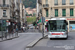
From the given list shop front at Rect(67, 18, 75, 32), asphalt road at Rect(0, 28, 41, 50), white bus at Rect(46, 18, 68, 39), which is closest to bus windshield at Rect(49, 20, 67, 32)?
white bus at Rect(46, 18, 68, 39)

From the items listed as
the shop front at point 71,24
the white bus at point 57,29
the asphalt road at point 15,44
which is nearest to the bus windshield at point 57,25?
the white bus at point 57,29

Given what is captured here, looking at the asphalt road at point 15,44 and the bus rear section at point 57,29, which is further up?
the bus rear section at point 57,29

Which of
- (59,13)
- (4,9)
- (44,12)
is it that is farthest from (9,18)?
(59,13)

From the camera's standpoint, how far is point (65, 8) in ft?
164

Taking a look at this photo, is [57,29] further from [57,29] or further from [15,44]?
[15,44]

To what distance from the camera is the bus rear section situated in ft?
64.3

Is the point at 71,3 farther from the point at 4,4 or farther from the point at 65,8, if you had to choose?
the point at 4,4

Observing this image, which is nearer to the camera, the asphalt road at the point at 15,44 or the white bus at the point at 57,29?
the asphalt road at the point at 15,44

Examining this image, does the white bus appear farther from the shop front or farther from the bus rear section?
the shop front

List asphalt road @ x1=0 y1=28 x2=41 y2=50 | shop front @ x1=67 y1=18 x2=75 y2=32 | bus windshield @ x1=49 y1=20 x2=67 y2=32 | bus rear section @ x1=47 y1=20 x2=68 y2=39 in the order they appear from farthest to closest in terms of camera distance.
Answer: shop front @ x1=67 y1=18 x2=75 y2=32, bus windshield @ x1=49 y1=20 x2=67 y2=32, bus rear section @ x1=47 y1=20 x2=68 y2=39, asphalt road @ x1=0 y1=28 x2=41 y2=50

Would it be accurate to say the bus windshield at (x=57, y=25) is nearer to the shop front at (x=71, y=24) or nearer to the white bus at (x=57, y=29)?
the white bus at (x=57, y=29)

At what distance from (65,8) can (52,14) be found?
4.10 metres

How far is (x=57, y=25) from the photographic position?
20344 mm

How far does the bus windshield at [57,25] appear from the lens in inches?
788
